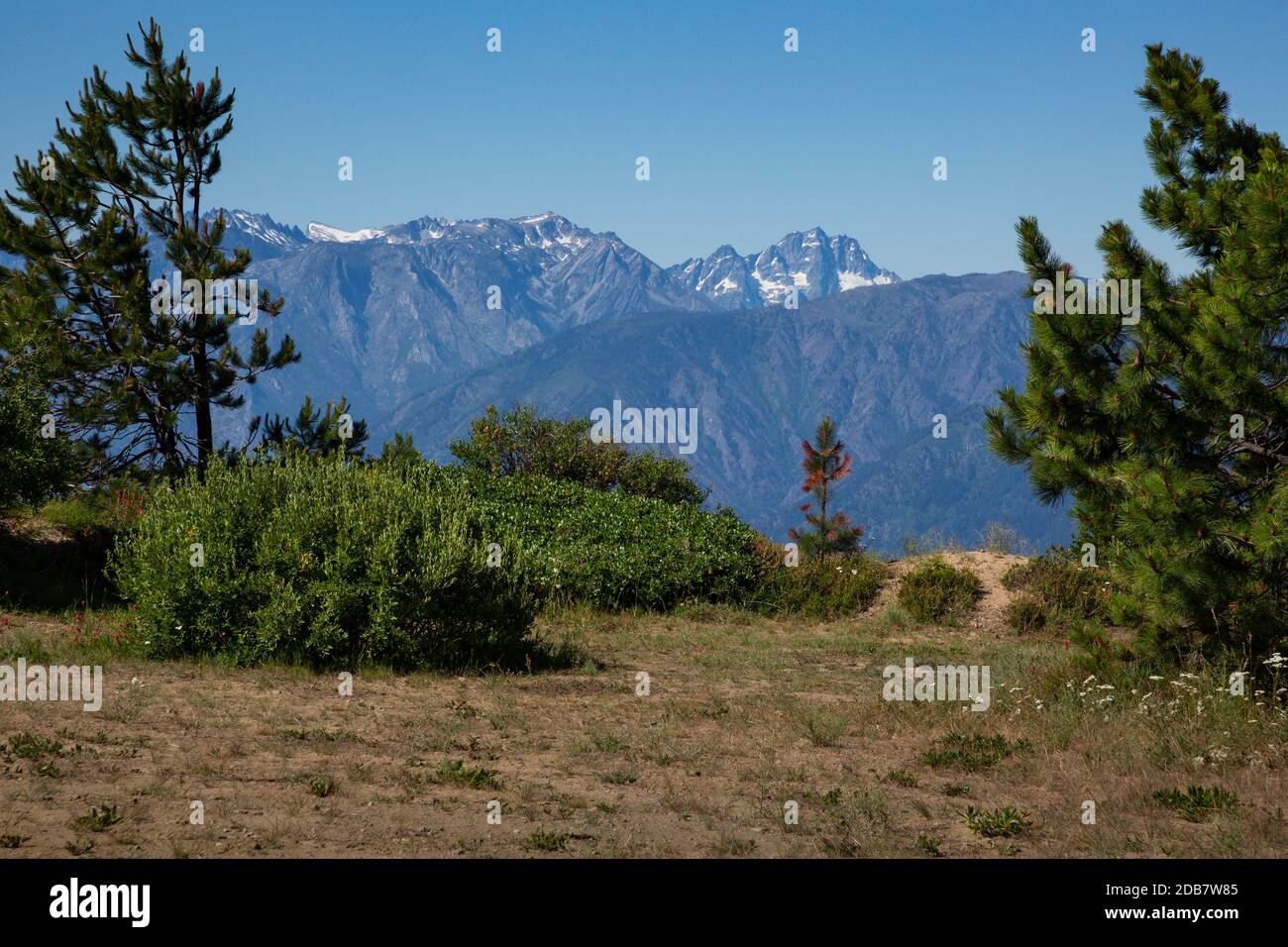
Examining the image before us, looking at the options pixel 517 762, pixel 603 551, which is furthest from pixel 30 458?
pixel 517 762

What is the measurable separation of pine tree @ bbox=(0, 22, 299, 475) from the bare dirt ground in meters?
10.8

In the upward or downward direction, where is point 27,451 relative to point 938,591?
upward

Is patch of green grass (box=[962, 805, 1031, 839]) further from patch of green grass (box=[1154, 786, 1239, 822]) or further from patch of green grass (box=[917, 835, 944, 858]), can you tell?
patch of green grass (box=[1154, 786, 1239, 822])

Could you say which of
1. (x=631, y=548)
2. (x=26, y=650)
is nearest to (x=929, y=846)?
(x=26, y=650)

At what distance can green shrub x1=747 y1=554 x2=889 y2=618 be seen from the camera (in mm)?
20047

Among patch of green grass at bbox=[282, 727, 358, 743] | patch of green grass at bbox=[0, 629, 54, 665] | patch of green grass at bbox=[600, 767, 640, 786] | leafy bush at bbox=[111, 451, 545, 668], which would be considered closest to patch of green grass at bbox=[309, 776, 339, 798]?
patch of green grass at bbox=[282, 727, 358, 743]

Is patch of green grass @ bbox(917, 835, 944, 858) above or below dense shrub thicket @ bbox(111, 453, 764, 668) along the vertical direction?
below

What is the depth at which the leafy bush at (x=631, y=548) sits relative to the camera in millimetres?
19094

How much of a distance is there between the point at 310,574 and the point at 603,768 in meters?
4.84

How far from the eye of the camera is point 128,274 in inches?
910

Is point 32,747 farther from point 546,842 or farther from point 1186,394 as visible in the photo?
point 1186,394

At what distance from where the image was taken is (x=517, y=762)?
29.4ft

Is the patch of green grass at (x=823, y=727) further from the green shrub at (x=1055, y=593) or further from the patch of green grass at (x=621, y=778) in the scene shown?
the green shrub at (x=1055, y=593)

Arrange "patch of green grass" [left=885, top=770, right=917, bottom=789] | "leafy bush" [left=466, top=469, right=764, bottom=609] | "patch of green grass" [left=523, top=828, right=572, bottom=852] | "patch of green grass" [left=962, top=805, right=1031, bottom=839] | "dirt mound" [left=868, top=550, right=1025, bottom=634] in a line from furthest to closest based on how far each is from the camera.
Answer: "dirt mound" [left=868, top=550, right=1025, bottom=634] < "leafy bush" [left=466, top=469, right=764, bottom=609] < "patch of green grass" [left=885, top=770, right=917, bottom=789] < "patch of green grass" [left=962, top=805, right=1031, bottom=839] < "patch of green grass" [left=523, top=828, right=572, bottom=852]
